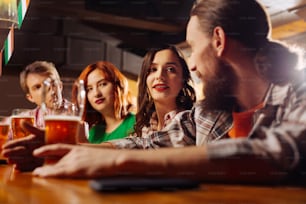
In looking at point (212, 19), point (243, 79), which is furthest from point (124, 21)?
point (243, 79)

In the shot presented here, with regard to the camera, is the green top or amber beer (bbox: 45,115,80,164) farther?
the green top

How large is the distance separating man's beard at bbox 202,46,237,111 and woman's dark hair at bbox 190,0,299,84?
4.3 inches

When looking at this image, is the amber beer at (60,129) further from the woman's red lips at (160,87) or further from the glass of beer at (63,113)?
the woman's red lips at (160,87)

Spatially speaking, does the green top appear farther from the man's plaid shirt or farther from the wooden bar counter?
the wooden bar counter

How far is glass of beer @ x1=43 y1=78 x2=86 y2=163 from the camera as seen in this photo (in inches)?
56.4

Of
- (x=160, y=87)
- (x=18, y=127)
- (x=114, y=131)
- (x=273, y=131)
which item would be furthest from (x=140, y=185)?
(x=114, y=131)

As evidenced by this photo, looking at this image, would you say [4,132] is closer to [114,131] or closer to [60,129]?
[114,131]

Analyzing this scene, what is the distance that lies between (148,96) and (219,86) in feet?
1.73

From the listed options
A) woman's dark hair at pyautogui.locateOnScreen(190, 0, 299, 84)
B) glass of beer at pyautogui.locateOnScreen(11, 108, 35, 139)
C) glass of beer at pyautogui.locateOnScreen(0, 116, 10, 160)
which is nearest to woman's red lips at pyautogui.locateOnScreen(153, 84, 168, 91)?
woman's dark hair at pyautogui.locateOnScreen(190, 0, 299, 84)

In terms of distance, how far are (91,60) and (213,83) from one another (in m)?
0.99

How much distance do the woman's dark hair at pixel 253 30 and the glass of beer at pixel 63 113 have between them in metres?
0.59

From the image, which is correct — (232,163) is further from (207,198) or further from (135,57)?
(135,57)

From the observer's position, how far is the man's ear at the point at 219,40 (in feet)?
5.77

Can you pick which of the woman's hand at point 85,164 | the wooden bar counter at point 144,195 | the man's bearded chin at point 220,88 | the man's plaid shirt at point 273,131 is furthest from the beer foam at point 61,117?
the man's bearded chin at point 220,88
